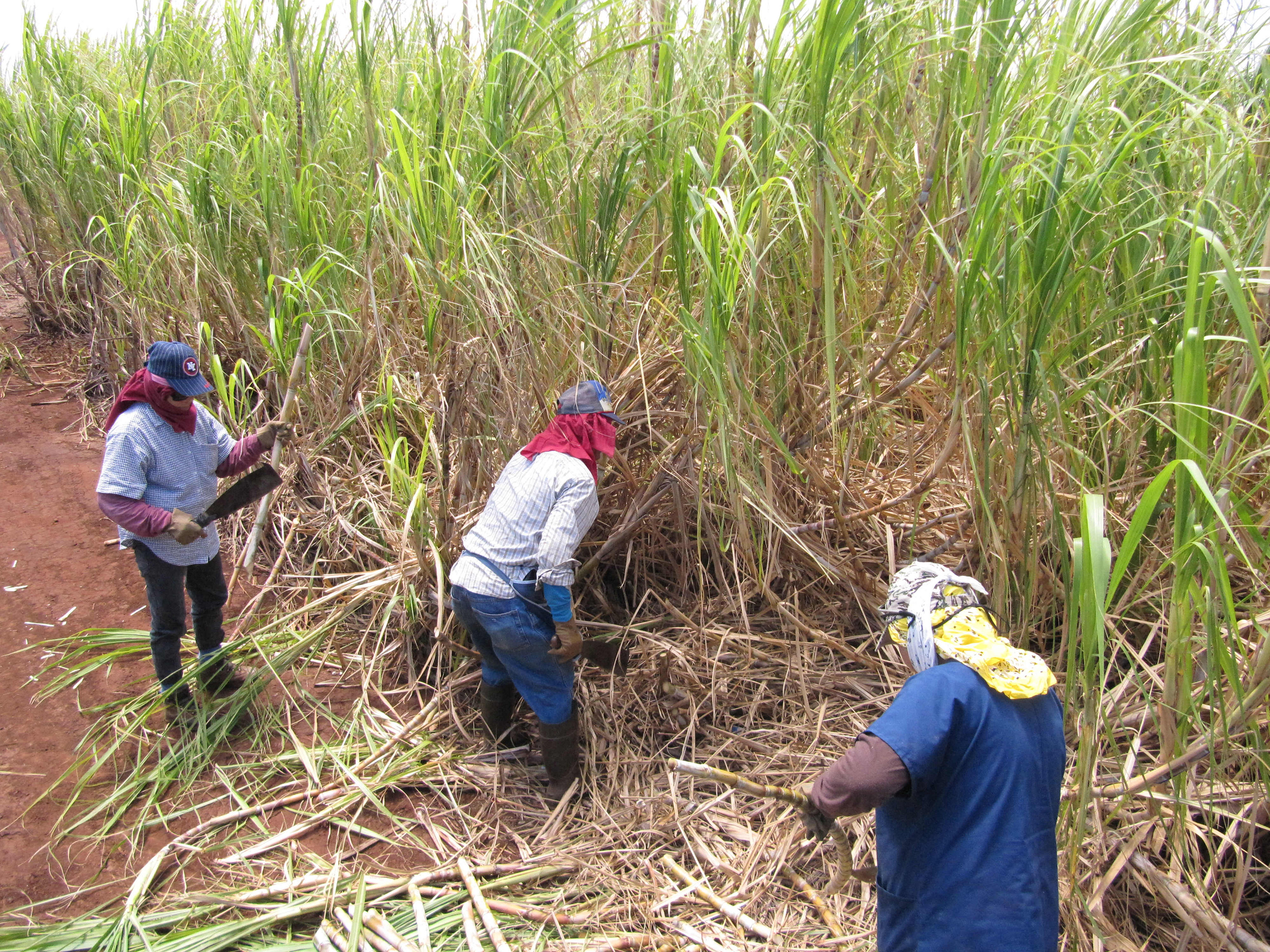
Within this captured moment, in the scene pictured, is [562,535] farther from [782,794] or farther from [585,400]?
[782,794]

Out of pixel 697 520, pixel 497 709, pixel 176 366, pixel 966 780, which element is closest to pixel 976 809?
pixel 966 780

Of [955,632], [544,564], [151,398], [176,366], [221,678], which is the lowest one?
[221,678]

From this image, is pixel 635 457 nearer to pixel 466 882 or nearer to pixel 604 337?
pixel 604 337

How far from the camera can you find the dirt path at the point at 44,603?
2.52 meters

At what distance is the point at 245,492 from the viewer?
114 inches

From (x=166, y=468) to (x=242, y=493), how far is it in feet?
0.78

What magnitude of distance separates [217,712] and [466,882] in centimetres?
117

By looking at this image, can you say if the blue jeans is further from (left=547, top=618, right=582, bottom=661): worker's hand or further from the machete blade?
the machete blade

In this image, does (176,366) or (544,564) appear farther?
(176,366)

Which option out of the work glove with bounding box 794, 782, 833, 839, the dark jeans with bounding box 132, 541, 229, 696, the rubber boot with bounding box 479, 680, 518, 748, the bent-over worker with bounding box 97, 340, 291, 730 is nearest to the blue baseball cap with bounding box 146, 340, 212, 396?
the bent-over worker with bounding box 97, 340, 291, 730

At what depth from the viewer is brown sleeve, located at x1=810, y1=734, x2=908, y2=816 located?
1564 mm

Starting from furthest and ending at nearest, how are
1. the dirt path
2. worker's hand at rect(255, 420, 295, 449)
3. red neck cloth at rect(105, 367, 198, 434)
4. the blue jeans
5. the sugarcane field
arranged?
worker's hand at rect(255, 420, 295, 449) → red neck cloth at rect(105, 367, 198, 434) → the blue jeans → the dirt path → the sugarcane field

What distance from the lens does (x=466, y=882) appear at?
2.38 metres

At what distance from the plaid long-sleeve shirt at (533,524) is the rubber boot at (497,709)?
0.45m
